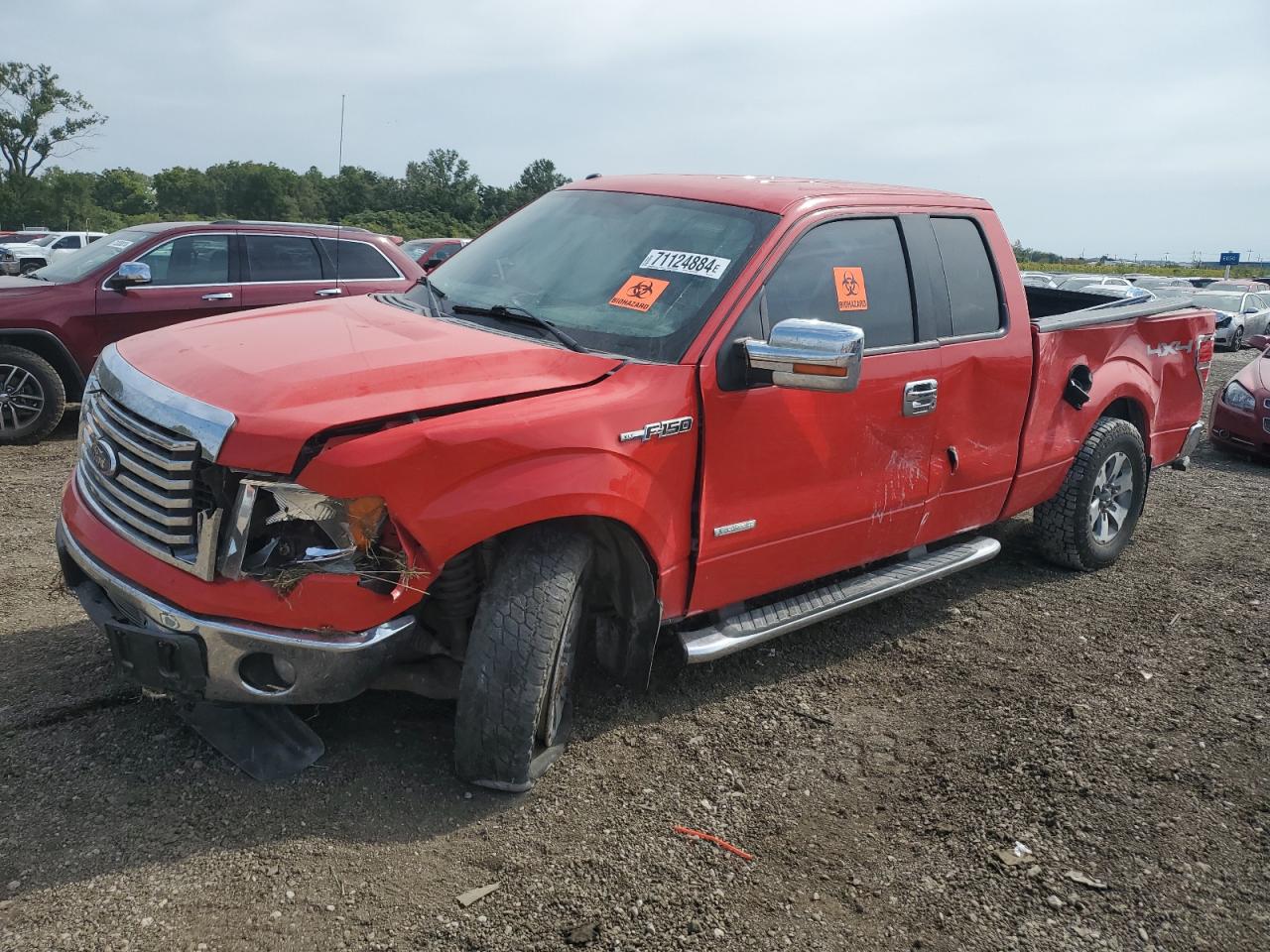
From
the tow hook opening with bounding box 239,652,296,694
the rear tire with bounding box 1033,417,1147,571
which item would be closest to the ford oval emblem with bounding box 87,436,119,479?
the tow hook opening with bounding box 239,652,296,694

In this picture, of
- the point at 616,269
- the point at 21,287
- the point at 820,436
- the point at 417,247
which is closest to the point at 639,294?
the point at 616,269

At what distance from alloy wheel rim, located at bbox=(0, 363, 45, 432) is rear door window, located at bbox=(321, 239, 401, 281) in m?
2.54

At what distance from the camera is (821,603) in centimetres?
394

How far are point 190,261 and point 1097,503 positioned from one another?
7208 millimetres

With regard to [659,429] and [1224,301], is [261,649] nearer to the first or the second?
[659,429]

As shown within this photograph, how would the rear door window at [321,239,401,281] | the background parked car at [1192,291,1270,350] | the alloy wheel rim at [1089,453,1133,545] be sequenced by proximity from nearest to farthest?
the alloy wheel rim at [1089,453,1133,545] < the rear door window at [321,239,401,281] < the background parked car at [1192,291,1270,350]

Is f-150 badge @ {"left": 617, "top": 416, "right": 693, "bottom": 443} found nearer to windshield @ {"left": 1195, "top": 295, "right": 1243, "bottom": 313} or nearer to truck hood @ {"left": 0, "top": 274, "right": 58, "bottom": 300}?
truck hood @ {"left": 0, "top": 274, "right": 58, "bottom": 300}

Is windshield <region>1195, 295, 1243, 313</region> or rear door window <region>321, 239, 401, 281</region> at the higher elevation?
windshield <region>1195, 295, 1243, 313</region>

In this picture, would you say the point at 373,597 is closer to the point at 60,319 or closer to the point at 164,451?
the point at 164,451

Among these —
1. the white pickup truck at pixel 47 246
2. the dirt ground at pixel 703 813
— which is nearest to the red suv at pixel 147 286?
the dirt ground at pixel 703 813

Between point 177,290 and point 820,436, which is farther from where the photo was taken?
point 177,290

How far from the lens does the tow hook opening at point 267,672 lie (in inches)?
108

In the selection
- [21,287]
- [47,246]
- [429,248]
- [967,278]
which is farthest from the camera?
[47,246]

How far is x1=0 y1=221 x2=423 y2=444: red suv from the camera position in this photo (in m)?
7.62
